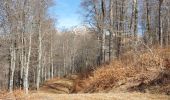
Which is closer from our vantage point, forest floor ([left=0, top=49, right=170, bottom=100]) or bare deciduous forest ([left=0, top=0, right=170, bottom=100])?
forest floor ([left=0, top=49, right=170, bottom=100])

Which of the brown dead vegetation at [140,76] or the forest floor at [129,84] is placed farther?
the brown dead vegetation at [140,76]

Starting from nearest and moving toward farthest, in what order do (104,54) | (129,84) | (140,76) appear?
(129,84) → (140,76) → (104,54)

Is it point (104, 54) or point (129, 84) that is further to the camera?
point (104, 54)

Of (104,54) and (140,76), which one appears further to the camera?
(104,54)

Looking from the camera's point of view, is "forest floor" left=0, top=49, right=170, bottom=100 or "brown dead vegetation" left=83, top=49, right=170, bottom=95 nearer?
"forest floor" left=0, top=49, right=170, bottom=100

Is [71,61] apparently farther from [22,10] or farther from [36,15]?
[22,10]

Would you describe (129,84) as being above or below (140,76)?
below

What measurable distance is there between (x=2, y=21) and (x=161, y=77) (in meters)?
19.4

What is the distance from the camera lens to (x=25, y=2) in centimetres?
3278

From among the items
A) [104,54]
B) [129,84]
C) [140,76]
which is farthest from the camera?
[104,54]

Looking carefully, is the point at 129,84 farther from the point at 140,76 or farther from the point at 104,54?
the point at 104,54

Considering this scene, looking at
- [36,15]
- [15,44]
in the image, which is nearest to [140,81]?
[15,44]

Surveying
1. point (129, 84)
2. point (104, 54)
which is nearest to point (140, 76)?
point (129, 84)

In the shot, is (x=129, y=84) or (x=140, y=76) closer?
(x=129, y=84)
